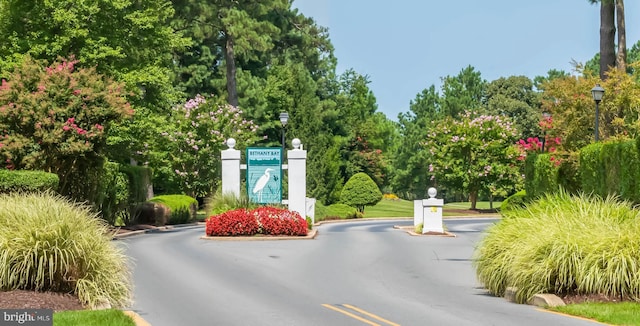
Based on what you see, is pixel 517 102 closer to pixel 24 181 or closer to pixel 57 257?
pixel 24 181

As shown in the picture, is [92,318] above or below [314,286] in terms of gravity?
above

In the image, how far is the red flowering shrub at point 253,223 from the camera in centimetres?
3478

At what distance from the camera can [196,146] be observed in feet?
201

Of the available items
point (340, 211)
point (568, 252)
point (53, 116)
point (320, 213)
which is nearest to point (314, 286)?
point (568, 252)

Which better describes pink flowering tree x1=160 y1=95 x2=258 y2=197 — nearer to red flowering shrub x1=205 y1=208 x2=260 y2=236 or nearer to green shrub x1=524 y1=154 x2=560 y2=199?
green shrub x1=524 y1=154 x2=560 y2=199

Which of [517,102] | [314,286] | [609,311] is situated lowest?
[314,286]

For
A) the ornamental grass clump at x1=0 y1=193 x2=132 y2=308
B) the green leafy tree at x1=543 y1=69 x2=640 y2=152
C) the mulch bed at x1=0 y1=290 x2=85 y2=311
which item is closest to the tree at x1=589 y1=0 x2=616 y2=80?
the green leafy tree at x1=543 y1=69 x2=640 y2=152

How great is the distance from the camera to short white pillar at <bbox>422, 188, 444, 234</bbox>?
3912 cm

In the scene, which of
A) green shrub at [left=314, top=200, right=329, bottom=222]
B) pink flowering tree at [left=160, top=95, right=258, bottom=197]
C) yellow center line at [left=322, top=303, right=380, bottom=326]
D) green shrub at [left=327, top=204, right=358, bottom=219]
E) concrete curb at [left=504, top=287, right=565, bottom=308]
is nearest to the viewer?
yellow center line at [left=322, top=303, right=380, bottom=326]

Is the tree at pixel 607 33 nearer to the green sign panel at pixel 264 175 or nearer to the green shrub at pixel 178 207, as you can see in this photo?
the green sign panel at pixel 264 175

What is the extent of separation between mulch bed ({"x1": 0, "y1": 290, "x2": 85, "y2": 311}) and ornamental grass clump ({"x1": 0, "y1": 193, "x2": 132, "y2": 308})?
7.3 inches

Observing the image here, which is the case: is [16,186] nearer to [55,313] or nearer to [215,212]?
[215,212]

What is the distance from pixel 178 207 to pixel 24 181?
21.5 meters

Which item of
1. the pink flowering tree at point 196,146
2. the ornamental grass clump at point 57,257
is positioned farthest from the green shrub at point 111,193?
the ornamental grass clump at point 57,257
